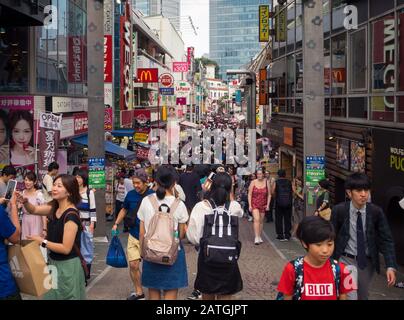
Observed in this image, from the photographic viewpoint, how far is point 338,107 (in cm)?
1611

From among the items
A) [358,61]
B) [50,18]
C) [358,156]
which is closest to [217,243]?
[358,156]

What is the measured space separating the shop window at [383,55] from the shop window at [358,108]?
784mm

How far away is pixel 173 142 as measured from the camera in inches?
1857

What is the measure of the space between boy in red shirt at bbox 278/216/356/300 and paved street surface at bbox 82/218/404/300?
364 cm

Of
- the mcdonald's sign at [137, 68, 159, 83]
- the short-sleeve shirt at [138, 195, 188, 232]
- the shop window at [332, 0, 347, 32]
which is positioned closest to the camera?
the short-sleeve shirt at [138, 195, 188, 232]

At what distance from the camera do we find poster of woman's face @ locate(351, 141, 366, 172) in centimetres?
1276

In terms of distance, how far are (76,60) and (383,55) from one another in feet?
42.1

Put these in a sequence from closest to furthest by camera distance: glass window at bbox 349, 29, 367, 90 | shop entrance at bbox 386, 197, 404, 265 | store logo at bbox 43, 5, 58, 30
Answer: shop entrance at bbox 386, 197, 404, 265 → glass window at bbox 349, 29, 367, 90 → store logo at bbox 43, 5, 58, 30

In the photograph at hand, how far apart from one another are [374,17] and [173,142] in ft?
115

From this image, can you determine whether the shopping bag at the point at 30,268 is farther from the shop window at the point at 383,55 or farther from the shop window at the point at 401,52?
the shop window at the point at 383,55

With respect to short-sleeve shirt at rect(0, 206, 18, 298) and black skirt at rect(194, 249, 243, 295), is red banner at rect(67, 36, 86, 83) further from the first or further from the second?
short-sleeve shirt at rect(0, 206, 18, 298)

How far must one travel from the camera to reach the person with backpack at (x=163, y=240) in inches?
229

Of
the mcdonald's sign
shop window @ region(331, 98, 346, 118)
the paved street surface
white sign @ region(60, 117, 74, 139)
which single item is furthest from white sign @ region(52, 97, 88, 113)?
the mcdonald's sign

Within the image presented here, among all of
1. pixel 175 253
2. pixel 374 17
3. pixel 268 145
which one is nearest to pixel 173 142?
pixel 268 145
